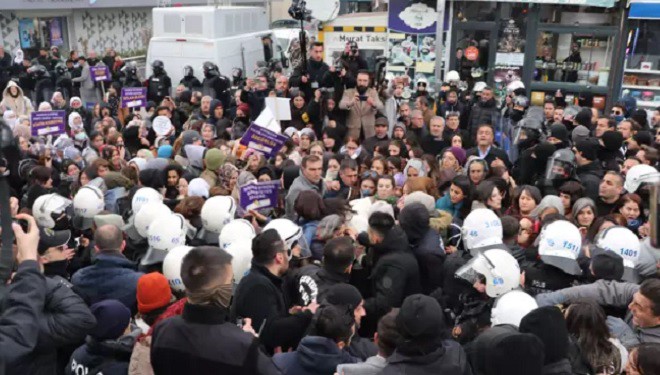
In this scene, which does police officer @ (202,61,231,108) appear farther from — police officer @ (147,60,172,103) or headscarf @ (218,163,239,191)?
headscarf @ (218,163,239,191)

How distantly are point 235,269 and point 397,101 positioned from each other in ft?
22.7

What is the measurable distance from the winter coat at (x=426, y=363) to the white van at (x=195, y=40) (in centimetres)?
1179

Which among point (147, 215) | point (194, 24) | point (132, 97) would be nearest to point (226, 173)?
point (147, 215)

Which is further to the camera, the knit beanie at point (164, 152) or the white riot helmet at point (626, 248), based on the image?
the knit beanie at point (164, 152)

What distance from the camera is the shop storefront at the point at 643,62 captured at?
40.4 feet

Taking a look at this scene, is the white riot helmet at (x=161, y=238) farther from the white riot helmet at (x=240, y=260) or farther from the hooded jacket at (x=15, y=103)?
the hooded jacket at (x=15, y=103)

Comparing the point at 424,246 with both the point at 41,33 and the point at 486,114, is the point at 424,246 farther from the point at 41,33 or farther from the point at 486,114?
the point at 41,33

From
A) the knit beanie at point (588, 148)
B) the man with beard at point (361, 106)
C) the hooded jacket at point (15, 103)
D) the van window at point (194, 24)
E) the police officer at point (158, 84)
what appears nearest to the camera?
the knit beanie at point (588, 148)

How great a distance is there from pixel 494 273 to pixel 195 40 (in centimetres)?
1185

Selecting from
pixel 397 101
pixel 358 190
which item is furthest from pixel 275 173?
pixel 397 101

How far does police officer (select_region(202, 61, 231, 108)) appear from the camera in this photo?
41.0 ft

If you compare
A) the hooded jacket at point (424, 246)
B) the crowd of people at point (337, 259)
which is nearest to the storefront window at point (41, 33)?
the crowd of people at point (337, 259)

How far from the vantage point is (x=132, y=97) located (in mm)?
10195

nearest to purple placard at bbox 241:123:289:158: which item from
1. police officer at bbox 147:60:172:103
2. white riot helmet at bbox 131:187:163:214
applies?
white riot helmet at bbox 131:187:163:214
